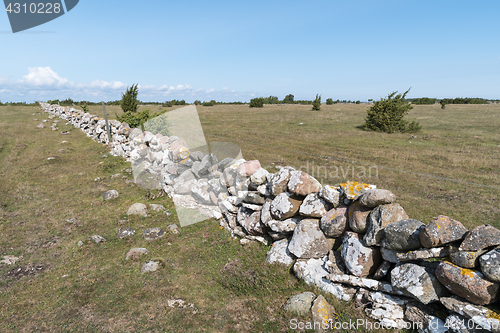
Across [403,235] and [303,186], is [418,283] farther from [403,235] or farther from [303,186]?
[303,186]

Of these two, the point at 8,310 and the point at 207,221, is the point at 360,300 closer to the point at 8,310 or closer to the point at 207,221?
the point at 207,221

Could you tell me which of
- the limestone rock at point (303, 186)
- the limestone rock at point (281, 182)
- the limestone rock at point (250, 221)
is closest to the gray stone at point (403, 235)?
the limestone rock at point (303, 186)

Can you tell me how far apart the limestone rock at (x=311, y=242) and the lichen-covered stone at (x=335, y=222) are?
0.41 ft

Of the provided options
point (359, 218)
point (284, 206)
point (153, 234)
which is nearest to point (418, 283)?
point (359, 218)

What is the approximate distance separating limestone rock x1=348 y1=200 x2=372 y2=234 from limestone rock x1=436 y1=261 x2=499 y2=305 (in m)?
1.12

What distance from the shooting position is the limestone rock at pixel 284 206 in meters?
5.11

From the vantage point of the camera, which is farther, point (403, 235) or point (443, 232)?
point (403, 235)

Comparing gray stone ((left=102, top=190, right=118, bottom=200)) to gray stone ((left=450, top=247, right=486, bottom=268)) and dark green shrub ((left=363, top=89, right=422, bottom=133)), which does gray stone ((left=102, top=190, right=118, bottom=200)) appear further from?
dark green shrub ((left=363, top=89, right=422, bottom=133))

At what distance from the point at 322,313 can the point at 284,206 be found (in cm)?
205

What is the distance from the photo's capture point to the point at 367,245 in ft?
12.9

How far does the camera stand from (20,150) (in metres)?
15.1

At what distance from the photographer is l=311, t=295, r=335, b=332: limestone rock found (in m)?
3.50

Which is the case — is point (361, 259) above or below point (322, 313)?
above

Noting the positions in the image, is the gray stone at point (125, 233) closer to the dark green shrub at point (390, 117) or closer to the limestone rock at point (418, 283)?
the limestone rock at point (418, 283)
